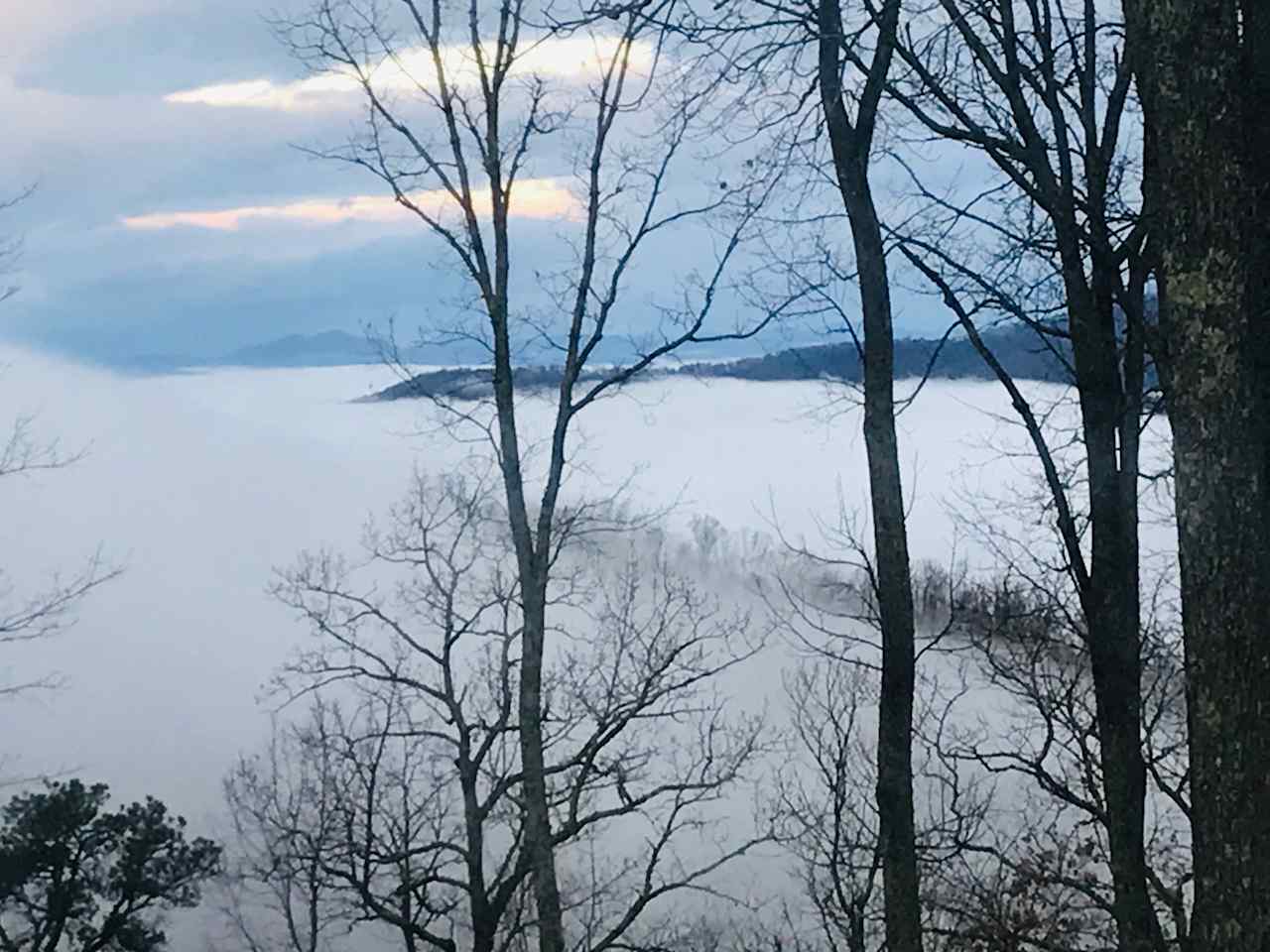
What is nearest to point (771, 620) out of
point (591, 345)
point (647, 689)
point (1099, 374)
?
point (647, 689)

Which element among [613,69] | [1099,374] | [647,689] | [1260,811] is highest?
[613,69]

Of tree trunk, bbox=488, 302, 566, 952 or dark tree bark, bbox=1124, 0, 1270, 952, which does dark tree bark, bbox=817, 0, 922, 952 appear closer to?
dark tree bark, bbox=1124, 0, 1270, 952

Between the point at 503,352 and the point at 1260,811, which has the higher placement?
the point at 503,352

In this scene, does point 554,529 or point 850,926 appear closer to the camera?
point 554,529

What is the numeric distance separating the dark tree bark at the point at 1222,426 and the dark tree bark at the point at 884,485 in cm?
197

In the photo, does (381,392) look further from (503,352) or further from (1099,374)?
(1099,374)

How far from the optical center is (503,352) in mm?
7020

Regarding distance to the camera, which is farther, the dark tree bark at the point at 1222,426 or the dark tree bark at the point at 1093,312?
the dark tree bark at the point at 1093,312

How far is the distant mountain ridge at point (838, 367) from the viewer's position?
5312 millimetres

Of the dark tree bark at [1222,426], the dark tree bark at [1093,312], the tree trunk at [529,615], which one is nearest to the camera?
the dark tree bark at [1222,426]

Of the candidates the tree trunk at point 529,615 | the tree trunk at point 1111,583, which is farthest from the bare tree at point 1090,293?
the tree trunk at point 529,615

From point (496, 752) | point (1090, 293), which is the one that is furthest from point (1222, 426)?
point (496, 752)

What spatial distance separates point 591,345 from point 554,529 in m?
1.27

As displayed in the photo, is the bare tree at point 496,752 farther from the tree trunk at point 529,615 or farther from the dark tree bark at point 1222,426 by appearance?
the dark tree bark at point 1222,426
